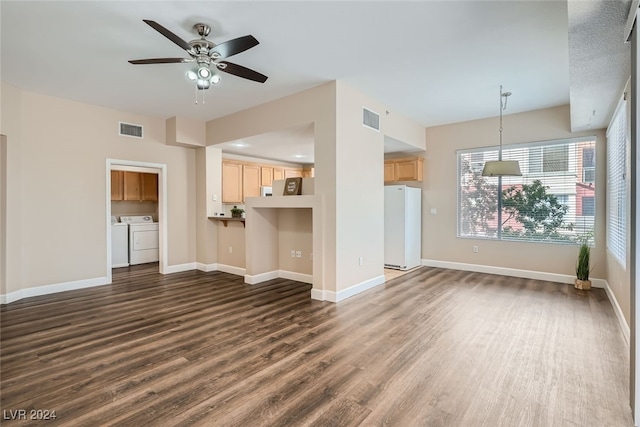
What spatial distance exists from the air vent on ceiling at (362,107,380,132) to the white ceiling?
0.26m

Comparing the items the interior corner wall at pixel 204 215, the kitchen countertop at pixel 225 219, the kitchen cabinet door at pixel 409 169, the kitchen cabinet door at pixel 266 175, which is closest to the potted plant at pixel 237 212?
the kitchen countertop at pixel 225 219

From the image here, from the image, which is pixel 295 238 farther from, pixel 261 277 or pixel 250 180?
pixel 250 180

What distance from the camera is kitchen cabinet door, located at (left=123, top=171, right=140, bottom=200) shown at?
7.23 metres

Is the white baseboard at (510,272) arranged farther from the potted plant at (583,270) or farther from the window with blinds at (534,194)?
the window with blinds at (534,194)

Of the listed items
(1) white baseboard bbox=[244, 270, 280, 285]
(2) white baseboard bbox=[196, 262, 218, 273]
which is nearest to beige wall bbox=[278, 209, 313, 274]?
(1) white baseboard bbox=[244, 270, 280, 285]

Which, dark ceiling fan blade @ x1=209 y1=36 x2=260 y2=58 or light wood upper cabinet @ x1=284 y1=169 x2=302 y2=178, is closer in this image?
dark ceiling fan blade @ x1=209 y1=36 x2=260 y2=58

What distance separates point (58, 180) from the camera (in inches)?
186

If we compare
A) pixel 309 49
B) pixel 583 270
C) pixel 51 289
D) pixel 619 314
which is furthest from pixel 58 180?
pixel 583 270

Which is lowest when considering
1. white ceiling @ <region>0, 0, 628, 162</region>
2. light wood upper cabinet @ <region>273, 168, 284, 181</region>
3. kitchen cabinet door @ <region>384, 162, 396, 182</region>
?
kitchen cabinet door @ <region>384, 162, 396, 182</region>

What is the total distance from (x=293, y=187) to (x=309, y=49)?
2.17 metres

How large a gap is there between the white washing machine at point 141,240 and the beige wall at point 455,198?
6135 mm

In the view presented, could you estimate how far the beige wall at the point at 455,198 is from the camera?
4.97 m

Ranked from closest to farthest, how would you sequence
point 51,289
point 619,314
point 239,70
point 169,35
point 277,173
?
point 169,35, point 239,70, point 619,314, point 51,289, point 277,173

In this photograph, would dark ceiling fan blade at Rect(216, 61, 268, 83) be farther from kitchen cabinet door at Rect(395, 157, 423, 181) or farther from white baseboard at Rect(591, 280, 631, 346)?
kitchen cabinet door at Rect(395, 157, 423, 181)
